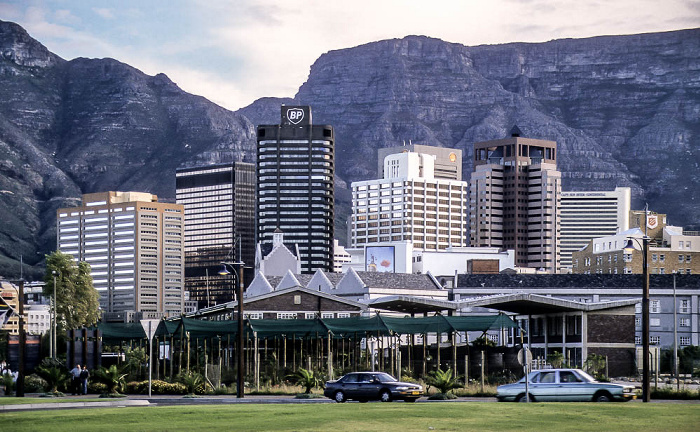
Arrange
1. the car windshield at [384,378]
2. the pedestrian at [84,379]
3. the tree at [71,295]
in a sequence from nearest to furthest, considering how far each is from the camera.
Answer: the car windshield at [384,378]
the pedestrian at [84,379]
the tree at [71,295]

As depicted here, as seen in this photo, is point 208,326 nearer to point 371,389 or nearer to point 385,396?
point 371,389

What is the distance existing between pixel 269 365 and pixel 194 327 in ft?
21.6

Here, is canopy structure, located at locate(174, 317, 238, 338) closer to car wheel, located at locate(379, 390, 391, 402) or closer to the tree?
car wheel, located at locate(379, 390, 391, 402)

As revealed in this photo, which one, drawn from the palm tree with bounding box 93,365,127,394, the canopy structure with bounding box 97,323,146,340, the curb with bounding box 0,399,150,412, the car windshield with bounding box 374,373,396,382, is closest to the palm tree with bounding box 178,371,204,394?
the palm tree with bounding box 93,365,127,394

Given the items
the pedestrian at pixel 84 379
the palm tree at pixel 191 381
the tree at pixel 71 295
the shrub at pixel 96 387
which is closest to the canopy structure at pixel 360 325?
the palm tree at pixel 191 381

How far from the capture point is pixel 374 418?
3909cm

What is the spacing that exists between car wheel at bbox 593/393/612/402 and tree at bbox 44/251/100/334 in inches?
4928

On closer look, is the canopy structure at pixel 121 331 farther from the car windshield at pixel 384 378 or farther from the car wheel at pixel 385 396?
the car wheel at pixel 385 396

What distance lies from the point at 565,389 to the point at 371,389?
9006 millimetres

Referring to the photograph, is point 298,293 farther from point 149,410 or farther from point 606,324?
point 149,410

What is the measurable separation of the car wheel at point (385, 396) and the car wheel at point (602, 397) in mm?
9408

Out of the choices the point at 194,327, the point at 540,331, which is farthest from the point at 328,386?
the point at 540,331

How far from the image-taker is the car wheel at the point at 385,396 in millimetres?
54906

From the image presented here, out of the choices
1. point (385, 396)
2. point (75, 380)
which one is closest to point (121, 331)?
point (75, 380)
